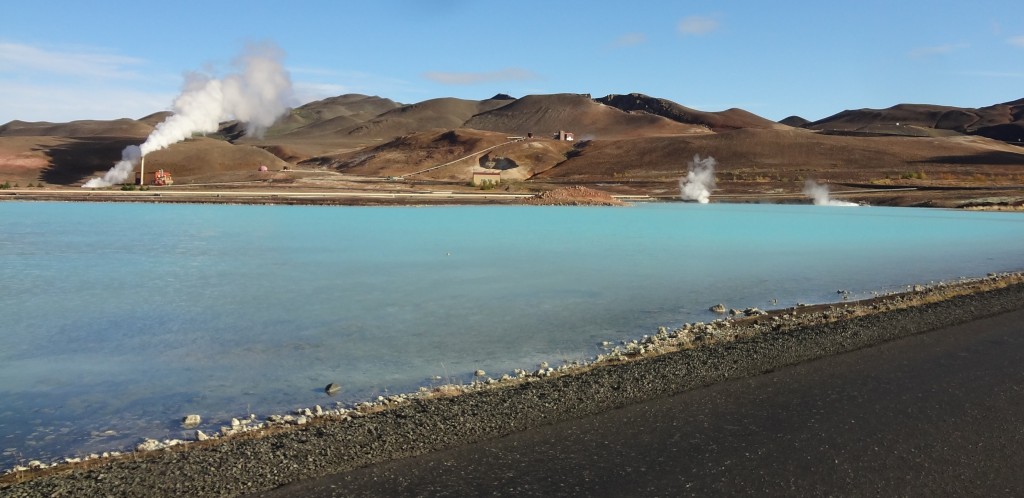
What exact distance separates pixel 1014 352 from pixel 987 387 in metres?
2.45

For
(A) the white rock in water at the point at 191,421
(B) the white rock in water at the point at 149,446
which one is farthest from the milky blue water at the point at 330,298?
(B) the white rock in water at the point at 149,446

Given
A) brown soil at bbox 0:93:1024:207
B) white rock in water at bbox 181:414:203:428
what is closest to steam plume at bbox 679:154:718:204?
brown soil at bbox 0:93:1024:207

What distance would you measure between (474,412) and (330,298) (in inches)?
355

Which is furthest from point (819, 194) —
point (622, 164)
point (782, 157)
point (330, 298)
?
point (330, 298)

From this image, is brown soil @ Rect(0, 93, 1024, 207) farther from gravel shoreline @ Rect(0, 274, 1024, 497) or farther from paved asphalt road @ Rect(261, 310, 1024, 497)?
paved asphalt road @ Rect(261, 310, 1024, 497)

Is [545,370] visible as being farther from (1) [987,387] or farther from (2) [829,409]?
(1) [987,387]

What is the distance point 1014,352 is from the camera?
1121 centimetres

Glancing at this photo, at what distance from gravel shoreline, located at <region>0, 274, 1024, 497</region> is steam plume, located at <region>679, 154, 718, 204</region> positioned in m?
61.2

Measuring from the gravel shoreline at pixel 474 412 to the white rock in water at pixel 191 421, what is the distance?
81cm

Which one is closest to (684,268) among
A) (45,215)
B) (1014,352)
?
(1014,352)

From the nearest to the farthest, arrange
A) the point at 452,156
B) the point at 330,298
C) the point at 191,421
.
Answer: the point at 191,421
the point at 330,298
the point at 452,156

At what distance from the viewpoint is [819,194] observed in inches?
2953

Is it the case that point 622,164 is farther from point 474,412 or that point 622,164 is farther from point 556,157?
point 474,412

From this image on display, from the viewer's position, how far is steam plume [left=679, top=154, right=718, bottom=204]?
75.4 m
